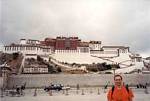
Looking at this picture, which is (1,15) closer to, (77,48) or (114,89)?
(114,89)

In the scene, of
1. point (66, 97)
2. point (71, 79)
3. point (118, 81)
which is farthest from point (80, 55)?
point (118, 81)

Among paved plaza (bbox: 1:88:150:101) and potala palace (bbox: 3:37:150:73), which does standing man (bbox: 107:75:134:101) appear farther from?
potala palace (bbox: 3:37:150:73)

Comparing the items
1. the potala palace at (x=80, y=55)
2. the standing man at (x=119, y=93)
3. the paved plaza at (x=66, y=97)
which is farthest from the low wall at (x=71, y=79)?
the standing man at (x=119, y=93)

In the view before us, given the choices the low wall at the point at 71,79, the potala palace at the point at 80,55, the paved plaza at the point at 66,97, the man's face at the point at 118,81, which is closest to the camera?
the man's face at the point at 118,81

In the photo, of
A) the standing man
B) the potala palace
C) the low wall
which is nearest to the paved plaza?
the standing man

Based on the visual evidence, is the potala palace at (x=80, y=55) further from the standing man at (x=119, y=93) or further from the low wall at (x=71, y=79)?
the standing man at (x=119, y=93)

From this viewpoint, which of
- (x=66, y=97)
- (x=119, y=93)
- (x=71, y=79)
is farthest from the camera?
(x=71, y=79)

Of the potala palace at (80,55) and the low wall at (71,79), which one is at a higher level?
the potala palace at (80,55)

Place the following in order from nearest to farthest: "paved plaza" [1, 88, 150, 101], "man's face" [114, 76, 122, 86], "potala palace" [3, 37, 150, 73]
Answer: "man's face" [114, 76, 122, 86] < "paved plaza" [1, 88, 150, 101] < "potala palace" [3, 37, 150, 73]

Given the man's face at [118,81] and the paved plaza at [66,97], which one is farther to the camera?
the paved plaza at [66,97]

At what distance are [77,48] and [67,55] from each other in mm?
469

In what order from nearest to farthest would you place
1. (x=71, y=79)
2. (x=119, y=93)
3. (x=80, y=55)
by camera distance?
1. (x=119, y=93)
2. (x=71, y=79)
3. (x=80, y=55)

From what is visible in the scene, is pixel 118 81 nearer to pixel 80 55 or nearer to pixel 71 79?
pixel 71 79

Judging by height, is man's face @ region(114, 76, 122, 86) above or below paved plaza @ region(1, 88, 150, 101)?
above
